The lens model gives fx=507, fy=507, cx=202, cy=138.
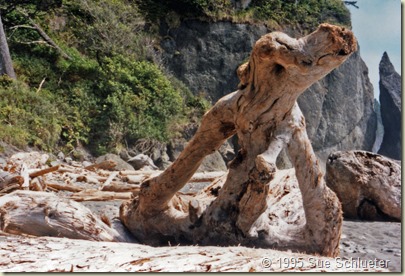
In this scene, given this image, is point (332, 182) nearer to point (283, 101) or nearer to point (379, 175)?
point (379, 175)

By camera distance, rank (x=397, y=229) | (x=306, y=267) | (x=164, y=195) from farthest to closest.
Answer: (x=397, y=229), (x=164, y=195), (x=306, y=267)

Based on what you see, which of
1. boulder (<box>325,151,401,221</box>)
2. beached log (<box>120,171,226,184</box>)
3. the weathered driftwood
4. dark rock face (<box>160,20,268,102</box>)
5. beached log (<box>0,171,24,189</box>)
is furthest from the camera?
dark rock face (<box>160,20,268,102</box>)

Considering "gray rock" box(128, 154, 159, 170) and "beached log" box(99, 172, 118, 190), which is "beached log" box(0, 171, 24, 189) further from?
"gray rock" box(128, 154, 159, 170)

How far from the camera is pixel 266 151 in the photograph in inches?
144

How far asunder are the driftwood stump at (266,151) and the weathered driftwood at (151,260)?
102 centimetres

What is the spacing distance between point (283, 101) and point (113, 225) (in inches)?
77.5

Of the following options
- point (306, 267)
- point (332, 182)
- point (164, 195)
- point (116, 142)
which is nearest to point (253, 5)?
point (116, 142)

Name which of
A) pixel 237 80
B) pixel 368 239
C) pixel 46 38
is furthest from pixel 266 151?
pixel 237 80

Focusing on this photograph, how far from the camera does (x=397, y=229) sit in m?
5.82

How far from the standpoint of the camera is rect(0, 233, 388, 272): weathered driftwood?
92.3 inches

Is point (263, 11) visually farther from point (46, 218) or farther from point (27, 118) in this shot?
point (46, 218)

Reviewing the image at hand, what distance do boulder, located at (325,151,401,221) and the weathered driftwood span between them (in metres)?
4.36

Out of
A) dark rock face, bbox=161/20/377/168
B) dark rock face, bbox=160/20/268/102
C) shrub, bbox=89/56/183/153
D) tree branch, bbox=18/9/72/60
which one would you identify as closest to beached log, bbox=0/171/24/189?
shrub, bbox=89/56/183/153

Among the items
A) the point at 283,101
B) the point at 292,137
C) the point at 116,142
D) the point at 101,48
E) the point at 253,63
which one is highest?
the point at 101,48
